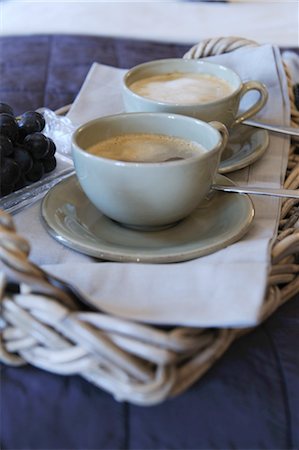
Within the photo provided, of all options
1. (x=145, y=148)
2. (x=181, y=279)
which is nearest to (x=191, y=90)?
(x=145, y=148)

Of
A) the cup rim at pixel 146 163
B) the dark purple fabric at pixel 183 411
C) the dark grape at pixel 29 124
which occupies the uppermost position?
the cup rim at pixel 146 163

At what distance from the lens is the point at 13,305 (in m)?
0.34

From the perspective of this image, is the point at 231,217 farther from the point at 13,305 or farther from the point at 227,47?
the point at 227,47

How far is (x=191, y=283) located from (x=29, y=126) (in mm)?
241

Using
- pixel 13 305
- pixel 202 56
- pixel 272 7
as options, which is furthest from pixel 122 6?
pixel 13 305

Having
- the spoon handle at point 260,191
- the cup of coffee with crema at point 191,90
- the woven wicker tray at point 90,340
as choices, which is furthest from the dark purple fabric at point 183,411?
the cup of coffee with crema at point 191,90

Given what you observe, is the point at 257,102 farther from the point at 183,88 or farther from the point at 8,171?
the point at 8,171

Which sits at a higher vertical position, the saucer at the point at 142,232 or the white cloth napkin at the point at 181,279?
the white cloth napkin at the point at 181,279

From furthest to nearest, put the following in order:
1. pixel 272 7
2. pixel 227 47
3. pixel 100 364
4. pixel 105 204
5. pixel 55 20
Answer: pixel 272 7
pixel 55 20
pixel 227 47
pixel 105 204
pixel 100 364

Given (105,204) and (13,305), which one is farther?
(105,204)

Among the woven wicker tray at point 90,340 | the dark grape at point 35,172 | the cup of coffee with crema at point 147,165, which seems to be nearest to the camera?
the woven wicker tray at point 90,340

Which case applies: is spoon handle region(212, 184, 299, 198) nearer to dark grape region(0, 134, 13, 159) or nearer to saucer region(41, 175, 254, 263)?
saucer region(41, 175, 254, 263)

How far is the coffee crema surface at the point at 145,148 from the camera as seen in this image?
0.47 metres

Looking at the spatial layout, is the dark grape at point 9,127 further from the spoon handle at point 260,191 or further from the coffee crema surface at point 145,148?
the spoon handle at point 260,191
